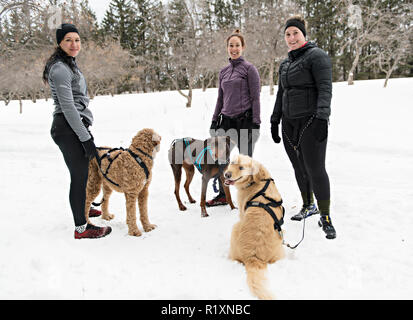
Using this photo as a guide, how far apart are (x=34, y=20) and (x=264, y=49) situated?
1414cm

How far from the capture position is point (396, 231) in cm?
305

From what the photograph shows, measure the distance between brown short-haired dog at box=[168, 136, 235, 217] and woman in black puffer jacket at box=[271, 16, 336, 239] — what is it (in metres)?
0.95

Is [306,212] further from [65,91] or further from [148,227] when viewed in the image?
[65,91]

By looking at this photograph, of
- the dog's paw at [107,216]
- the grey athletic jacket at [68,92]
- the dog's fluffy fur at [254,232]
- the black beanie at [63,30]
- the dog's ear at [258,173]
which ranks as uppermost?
the black beanie at [63,30]

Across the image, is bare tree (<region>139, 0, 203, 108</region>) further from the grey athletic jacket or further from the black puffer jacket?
the grey athletic jacket

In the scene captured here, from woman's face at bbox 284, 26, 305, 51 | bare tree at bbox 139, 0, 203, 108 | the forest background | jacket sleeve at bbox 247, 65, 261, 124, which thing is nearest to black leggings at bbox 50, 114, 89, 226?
jacket sleeve at bbox 247, 65, 261, 124

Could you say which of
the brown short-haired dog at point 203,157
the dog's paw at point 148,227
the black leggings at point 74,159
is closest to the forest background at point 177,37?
the brown short-haired dog at point 203,157

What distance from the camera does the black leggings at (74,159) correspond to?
2.57m

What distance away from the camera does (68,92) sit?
247cm

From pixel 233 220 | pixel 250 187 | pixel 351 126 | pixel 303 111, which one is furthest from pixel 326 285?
pixel 351 126

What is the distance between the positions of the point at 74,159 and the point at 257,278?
2.16m

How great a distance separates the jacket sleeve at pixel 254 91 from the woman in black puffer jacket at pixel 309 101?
1.46 ft

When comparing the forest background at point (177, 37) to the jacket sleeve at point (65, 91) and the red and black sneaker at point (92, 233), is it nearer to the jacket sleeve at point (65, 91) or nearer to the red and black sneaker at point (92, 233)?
the jacket sleeve at point (65, 91)

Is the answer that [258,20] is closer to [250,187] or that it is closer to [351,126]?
[351,126]
